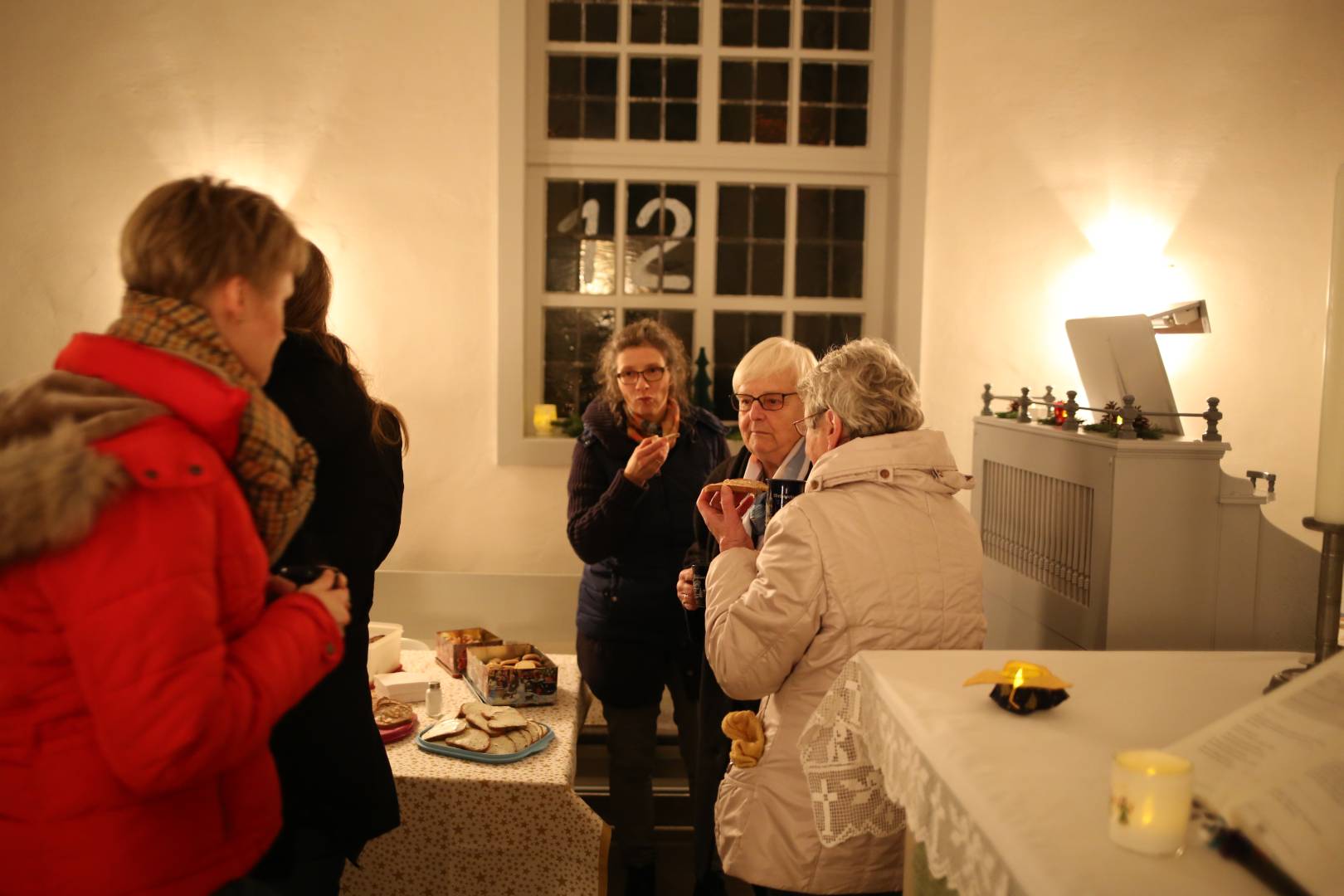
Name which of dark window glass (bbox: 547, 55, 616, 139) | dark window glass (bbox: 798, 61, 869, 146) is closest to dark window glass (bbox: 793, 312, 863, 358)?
dark window glass (bbox: 798, 61, 869, 146)

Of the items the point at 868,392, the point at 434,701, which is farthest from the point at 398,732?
the point at 868,392

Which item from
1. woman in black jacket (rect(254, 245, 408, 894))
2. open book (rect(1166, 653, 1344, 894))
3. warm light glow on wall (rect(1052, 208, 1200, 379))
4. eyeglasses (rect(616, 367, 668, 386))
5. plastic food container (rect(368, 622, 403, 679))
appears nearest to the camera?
open book (rect(1166, 653, 1344, 894))

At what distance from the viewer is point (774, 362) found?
Answer: 2.19 meters

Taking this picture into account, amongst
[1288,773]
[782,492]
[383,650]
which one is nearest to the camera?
[1288,773]

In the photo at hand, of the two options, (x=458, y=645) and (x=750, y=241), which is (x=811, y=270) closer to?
(x=750, y=241)

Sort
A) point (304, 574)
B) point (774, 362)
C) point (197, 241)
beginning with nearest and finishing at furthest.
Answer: point (197, 241)
point (304, 574)
point (774, 362)

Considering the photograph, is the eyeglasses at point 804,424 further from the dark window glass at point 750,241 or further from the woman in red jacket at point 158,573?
the dark window glass at point 750,241

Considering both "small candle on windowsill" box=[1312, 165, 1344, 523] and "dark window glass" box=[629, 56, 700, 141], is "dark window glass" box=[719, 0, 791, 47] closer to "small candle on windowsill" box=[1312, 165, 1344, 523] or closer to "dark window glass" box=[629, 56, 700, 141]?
"dark window glass" box=[629, 56, 700, 141]

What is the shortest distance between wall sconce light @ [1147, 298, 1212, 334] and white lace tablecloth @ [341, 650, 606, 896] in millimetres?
2567

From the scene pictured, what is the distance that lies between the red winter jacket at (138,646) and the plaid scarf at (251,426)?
0.02 m

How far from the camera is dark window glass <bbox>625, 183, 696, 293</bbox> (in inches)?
147

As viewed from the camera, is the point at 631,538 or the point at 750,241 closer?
the point at 631,538

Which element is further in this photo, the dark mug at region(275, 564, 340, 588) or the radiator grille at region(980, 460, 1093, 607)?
the radiator grille at region(980, 460, 1093, 607)

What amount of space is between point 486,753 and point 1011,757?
125 cm
